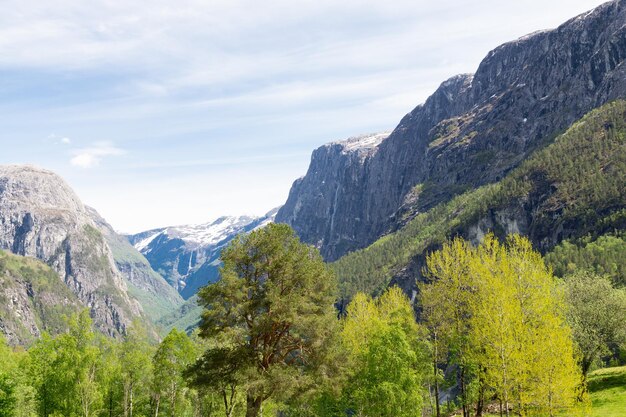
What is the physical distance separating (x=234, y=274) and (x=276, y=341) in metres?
6.55

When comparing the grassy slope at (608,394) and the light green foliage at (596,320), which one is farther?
the light green foliage at (596,320)

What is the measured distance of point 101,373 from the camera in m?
62.6

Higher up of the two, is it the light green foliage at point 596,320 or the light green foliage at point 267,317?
the light green foliage at point 267,317

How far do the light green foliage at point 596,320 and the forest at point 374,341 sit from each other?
0.12 m

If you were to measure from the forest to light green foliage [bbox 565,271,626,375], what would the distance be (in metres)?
0.12

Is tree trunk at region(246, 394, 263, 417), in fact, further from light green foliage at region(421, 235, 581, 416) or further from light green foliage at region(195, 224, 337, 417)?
light green foliage at region(421, 235, 581, 416)

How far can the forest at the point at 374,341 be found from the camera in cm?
2856

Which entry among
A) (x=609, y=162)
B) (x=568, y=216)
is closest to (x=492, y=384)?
(x=568, y=216)

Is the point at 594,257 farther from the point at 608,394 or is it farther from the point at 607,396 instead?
the point at 607,396

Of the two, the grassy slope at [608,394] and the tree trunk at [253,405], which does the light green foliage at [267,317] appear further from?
the grassy slope at [608,394]

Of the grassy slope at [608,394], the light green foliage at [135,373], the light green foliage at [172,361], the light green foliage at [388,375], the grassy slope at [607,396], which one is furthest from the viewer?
the light green foliage at [135,373]

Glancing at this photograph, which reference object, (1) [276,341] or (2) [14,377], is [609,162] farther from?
(2) [14,377]

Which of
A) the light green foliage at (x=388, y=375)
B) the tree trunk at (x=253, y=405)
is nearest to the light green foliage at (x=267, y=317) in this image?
the tree trunk at (x=253, y=405)

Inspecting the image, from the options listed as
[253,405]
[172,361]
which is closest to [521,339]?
[253,405]
